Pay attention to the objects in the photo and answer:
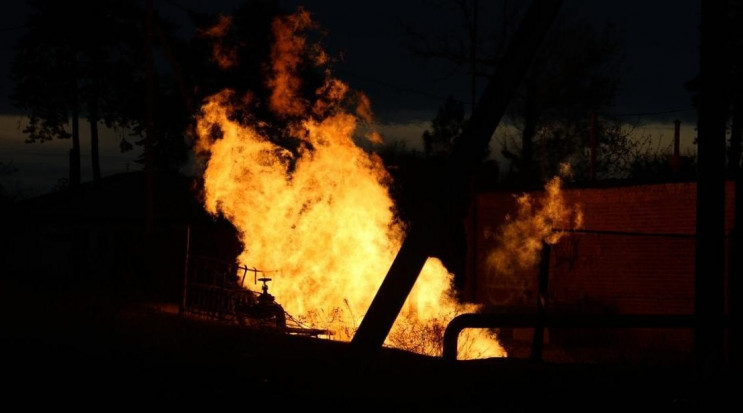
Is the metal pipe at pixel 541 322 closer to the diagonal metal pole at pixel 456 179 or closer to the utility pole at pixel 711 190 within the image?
the diagonal metal pole at pixel 456 179

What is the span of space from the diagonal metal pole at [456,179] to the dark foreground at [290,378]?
478 mm

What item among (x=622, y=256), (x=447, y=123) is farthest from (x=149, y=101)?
(x=447, y=123)

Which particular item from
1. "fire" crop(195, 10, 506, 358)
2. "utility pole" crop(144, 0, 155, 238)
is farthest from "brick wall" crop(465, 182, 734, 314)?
"utility pole" crop(144, 0, 155, 238)

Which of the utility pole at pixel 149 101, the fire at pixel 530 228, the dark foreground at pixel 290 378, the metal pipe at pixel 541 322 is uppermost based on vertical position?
the utility pole at pixel 149 101

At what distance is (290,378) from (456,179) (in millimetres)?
2765

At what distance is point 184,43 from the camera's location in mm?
45938

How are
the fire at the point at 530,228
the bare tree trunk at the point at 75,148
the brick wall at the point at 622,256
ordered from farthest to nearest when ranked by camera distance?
1. the bare tree trunk at the point at 75,148
2. the fire at the point at 530,228
3. the brick wall at the point at 622,256

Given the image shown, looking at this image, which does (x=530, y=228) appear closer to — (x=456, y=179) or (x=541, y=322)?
(x=541, y=322)

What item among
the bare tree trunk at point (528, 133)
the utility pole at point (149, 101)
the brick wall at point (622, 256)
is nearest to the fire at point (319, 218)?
the brick wall at point (622, 256)

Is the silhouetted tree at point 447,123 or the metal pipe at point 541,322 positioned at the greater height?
the silhouetted tree at point 447,123

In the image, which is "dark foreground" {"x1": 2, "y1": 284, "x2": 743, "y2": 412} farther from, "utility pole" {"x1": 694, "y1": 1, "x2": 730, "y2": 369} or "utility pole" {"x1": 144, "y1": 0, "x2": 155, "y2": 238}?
"utility pole" {"x1": 144, "y1": 0, "x2": 155, "y2": 238}

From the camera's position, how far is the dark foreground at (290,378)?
320 inches

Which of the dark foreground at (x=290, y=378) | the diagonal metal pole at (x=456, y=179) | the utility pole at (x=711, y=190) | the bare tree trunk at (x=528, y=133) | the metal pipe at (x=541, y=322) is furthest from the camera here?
the bare tree trunk at (x=528, y=133)

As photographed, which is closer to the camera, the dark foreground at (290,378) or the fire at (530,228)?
the dark foreground at (290,378)
